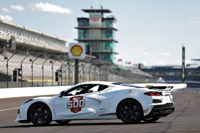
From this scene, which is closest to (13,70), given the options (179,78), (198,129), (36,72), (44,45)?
(36,72)

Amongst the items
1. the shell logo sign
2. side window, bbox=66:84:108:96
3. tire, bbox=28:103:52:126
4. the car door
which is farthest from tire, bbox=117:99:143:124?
the shell logo sign

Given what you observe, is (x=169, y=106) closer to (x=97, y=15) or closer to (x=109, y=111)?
(x=109, y=111)

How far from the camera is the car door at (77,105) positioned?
1099 cm

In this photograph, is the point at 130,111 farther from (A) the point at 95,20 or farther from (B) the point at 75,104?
(A) the point at 95,20

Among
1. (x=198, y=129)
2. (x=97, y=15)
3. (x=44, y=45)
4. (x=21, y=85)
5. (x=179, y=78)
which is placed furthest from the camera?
(x=179, y=78)

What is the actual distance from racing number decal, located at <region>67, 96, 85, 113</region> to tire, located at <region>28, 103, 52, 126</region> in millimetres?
592

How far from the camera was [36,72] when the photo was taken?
38.2m

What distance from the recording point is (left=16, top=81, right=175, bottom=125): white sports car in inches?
420

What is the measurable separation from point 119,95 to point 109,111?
482 mm

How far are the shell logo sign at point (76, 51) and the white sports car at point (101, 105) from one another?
47.3 meters

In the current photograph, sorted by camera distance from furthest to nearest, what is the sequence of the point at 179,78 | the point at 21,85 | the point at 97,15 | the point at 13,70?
the point at 179,78
the point at 97,15
the point at 13,70
the point at 21,85

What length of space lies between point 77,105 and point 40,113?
102 cm

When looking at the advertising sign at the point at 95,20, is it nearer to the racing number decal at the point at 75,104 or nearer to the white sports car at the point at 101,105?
the white sports car at the point at 101,105

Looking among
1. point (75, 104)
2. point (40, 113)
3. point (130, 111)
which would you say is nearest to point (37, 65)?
point (40, 113)
